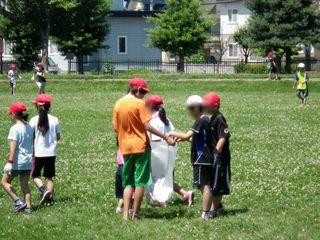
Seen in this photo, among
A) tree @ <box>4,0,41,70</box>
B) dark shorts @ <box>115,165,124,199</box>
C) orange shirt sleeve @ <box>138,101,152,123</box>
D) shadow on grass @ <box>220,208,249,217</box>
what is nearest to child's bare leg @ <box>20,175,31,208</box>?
dark shorts @ <box>115,165,124,199</box>

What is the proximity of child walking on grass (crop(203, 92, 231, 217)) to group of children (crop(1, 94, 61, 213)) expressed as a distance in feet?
8.35

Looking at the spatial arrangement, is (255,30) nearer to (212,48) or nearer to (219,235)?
(212,48)

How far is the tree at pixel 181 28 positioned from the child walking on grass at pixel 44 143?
166 ft

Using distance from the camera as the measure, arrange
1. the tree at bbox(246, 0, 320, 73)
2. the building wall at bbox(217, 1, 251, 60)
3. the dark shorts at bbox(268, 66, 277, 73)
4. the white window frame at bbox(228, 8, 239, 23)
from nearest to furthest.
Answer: the dark shorts at bbox(268, 66, 277, 73) → the tree at bbox(246, 0, 320, 73) → the building wall at bbox(217, 1, 251, 60) → the white window frame at bbox(228, 8, 239, 23)

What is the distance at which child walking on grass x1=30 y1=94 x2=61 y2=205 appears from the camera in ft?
36.0

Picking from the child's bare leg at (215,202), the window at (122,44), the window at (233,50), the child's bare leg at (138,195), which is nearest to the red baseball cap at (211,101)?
the child's bare leg at (215,202)

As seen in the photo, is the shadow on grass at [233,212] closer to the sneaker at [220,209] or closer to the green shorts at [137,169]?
the sneaker at [220,209]

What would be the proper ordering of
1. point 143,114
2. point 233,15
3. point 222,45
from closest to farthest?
point 143,114
point 222,45
point 233,15

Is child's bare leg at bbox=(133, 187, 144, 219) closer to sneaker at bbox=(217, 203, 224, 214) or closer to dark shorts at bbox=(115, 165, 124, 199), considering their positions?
dark shorts at bbox=(115, 165, 124, 199)

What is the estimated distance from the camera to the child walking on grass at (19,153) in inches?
410

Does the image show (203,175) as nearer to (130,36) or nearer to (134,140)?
(134,140)

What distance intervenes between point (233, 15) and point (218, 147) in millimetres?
76807

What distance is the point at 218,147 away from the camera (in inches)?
387

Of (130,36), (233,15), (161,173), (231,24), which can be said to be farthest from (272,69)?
(161,173)
